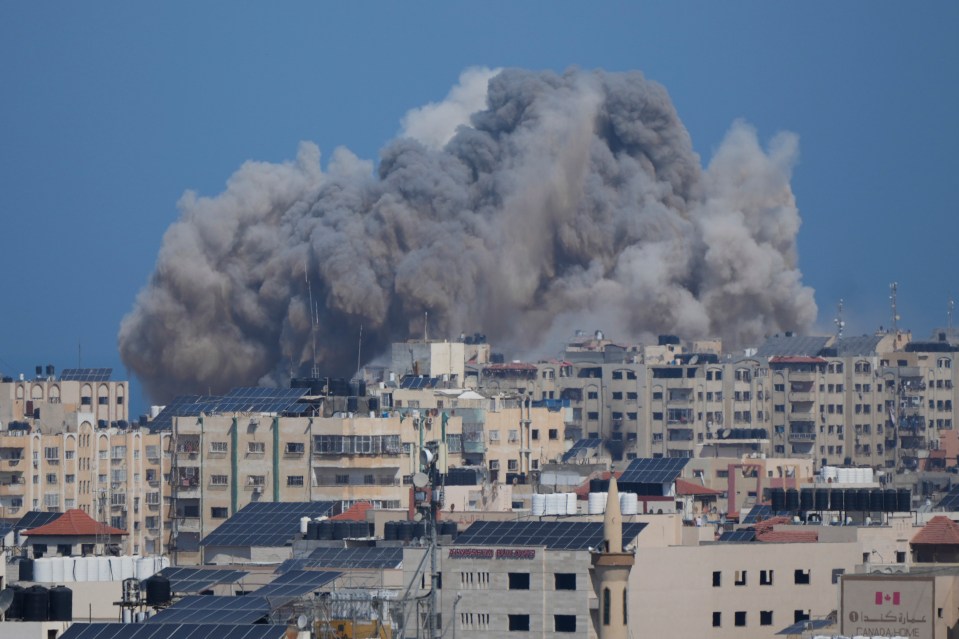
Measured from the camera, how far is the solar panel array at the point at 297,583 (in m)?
33.6

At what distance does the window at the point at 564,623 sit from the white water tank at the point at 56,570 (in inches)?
262

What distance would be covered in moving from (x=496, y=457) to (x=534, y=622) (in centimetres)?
3347

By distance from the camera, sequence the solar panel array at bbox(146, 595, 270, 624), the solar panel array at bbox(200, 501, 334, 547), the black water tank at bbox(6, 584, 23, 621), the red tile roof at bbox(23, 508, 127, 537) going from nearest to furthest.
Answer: the black water tank at bbox(6, 584, 23, 621) < the solar panel array at bbox(146, 595, 270, 624) < the red tile roof at bbox(23, 508, 127, 537) < the solar panel array at bbox(200, 501, 334, 547)

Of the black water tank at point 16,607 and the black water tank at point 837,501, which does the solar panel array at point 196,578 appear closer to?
the black water tank at point 16,607

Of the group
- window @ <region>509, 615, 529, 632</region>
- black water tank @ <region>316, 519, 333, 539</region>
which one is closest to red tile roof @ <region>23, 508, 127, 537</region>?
black water tank @ <region>316, 519, 333, 539</region>

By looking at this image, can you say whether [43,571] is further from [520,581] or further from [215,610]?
[520,581]

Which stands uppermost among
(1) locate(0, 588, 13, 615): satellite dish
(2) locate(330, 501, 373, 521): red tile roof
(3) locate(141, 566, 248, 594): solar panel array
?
(2) locate(330, 501, 373, 521): red tile roof

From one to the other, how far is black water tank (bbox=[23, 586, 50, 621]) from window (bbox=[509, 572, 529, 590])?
655cm

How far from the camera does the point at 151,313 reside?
367 feet

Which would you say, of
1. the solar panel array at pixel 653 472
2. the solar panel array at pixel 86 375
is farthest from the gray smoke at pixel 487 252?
the solar panel array at pixel 653 472

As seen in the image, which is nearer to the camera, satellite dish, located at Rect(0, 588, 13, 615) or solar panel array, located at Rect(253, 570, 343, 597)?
satellite dish, located at Rect(0, 588, 13, 615)

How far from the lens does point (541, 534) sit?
34.8m

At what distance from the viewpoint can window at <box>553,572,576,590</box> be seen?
33812 mm

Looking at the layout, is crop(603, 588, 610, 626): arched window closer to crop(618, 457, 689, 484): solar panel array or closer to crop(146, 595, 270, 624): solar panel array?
crop(146, 595, 270, 624): solar panel array
